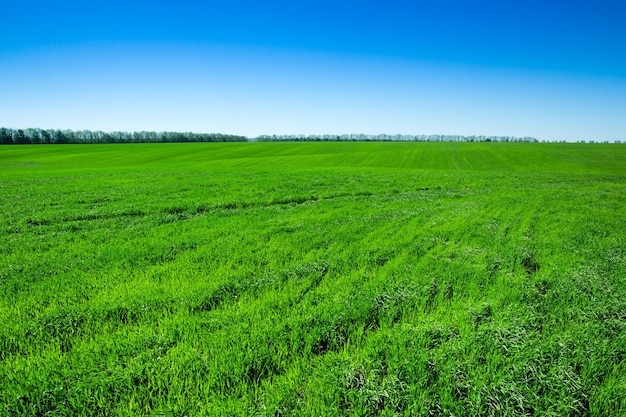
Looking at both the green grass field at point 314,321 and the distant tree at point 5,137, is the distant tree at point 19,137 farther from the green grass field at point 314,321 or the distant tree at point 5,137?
the green grass field at point 314,321

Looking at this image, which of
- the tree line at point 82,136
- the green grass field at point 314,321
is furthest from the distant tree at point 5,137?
the green grass field at point 314,321

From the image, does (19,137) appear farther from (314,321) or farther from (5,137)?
(314,321)

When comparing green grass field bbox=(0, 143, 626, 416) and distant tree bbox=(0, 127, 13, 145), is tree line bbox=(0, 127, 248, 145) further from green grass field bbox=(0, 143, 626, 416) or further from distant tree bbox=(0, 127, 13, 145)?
green grass field bbox=(0, 143, 626, 416)

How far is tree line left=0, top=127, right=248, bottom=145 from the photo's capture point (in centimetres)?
13288

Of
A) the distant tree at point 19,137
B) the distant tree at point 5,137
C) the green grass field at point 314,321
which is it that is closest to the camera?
the green grass field at point 314,321

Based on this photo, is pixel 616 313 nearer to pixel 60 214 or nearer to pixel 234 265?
pixel 234 265

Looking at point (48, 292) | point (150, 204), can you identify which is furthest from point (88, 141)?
point (48, 292)

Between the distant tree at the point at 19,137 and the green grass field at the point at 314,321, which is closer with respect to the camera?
the green grass field at the point at 314,321

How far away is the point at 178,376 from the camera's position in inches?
149

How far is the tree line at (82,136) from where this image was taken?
133 metres

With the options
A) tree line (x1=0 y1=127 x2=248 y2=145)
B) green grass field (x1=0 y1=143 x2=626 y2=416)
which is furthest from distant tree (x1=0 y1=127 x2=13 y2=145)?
green grass field (x1=0 y1=143 x2=626 y2=416)

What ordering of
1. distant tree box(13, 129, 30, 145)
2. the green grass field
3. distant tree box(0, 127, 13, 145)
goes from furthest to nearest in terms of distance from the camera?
distant tree box(13, 129, 30, 145) < distant tree box(0, 127, 13, 145) < the green grass field

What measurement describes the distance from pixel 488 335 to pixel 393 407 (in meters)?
2.16

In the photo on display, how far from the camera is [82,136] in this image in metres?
153
